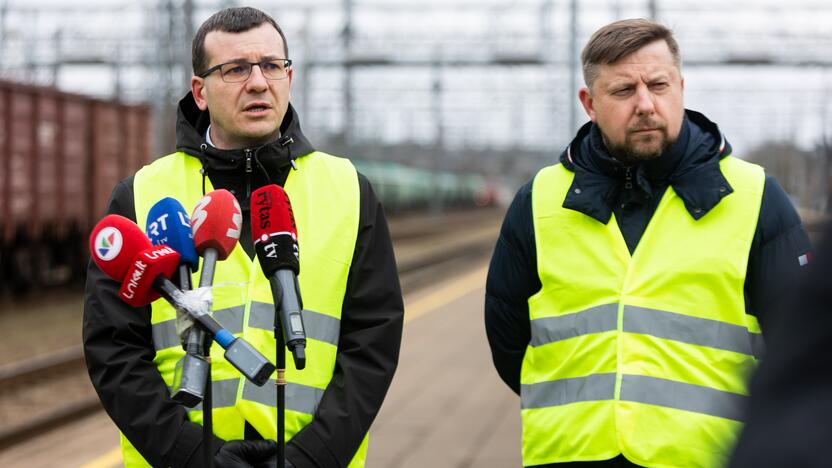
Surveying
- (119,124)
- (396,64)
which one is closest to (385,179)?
(396,64)

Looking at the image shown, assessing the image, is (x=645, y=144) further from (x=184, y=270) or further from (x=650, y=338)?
(x=184, y=270)

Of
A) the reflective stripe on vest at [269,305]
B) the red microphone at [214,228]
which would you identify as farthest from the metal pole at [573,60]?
the red microphone at [214,228]

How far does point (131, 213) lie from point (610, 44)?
128 cm

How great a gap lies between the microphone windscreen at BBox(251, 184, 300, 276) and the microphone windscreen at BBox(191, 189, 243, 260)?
2.7 inches

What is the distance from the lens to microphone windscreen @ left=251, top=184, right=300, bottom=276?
2.40 m

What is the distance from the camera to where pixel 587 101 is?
3082mm

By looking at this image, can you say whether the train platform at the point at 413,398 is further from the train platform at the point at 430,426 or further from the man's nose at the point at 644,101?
the man's nose at the point at 644,101

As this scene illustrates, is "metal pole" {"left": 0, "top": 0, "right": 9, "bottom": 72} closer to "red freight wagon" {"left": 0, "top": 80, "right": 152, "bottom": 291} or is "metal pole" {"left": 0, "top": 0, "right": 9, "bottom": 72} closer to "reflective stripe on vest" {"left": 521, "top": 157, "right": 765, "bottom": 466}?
"red freight wagon" {"left": 0, "top": 80, "right": 152, "bottom": 291}

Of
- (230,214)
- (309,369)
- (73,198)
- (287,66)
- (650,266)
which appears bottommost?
(73,198)

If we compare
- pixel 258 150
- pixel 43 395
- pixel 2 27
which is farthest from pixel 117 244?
pixel 2 27

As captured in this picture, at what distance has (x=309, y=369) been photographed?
111 inches

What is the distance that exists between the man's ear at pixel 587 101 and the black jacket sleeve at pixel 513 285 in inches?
10.0

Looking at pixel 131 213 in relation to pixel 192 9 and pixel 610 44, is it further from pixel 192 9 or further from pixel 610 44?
pixel 192 9

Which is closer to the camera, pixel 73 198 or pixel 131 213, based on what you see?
pixel 131 213
